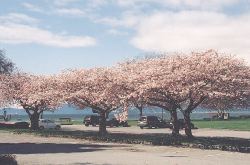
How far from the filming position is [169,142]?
39.9 meters

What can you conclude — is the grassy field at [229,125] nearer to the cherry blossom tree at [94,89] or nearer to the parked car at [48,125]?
the cherry blossom tree at [94,89]

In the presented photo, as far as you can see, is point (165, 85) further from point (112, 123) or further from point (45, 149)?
point (112, 123)

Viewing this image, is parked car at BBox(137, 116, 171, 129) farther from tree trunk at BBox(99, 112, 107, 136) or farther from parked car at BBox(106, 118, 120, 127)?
tree trunk at BBox(99, 112, 107, 136)

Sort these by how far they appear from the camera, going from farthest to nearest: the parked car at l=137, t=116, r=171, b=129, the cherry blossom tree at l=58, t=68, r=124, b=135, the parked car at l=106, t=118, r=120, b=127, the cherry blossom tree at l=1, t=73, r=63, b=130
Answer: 1. the parked car at l=106, t=118, r=120, b=127
2. the parked car at l=137, t=116, r=171, b=129
3. the cherry blossom tree at l=1, t=73, r=63, b=130
4. the cherry blossom tree at l=58, t=68, r=124, b=135

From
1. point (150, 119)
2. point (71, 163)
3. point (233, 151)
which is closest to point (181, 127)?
point (150, 119)

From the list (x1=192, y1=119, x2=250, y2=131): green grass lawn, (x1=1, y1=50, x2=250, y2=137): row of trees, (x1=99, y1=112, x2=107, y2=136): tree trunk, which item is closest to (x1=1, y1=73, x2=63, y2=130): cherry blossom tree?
(x1=1, y1=50, x2=250, y2=137): row of trees

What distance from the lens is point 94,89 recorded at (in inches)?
1960

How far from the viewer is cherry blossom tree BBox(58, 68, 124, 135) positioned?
4547 centimetres

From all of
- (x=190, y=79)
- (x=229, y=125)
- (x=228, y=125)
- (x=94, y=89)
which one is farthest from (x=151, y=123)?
Answer: (x=190, y=79)

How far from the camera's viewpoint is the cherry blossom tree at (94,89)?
45.5 m

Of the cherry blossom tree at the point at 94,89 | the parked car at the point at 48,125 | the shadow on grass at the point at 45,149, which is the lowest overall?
the shadow on grass at the point at 45,149

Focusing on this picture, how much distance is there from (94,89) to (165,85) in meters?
11.2

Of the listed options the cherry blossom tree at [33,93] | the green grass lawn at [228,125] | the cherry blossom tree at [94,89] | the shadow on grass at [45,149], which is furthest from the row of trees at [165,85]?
the green grass lawn at [228,125]

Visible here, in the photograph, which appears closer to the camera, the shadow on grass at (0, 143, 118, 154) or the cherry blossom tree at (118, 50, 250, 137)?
the shadow on grass at (0, 143, 118, 154)
